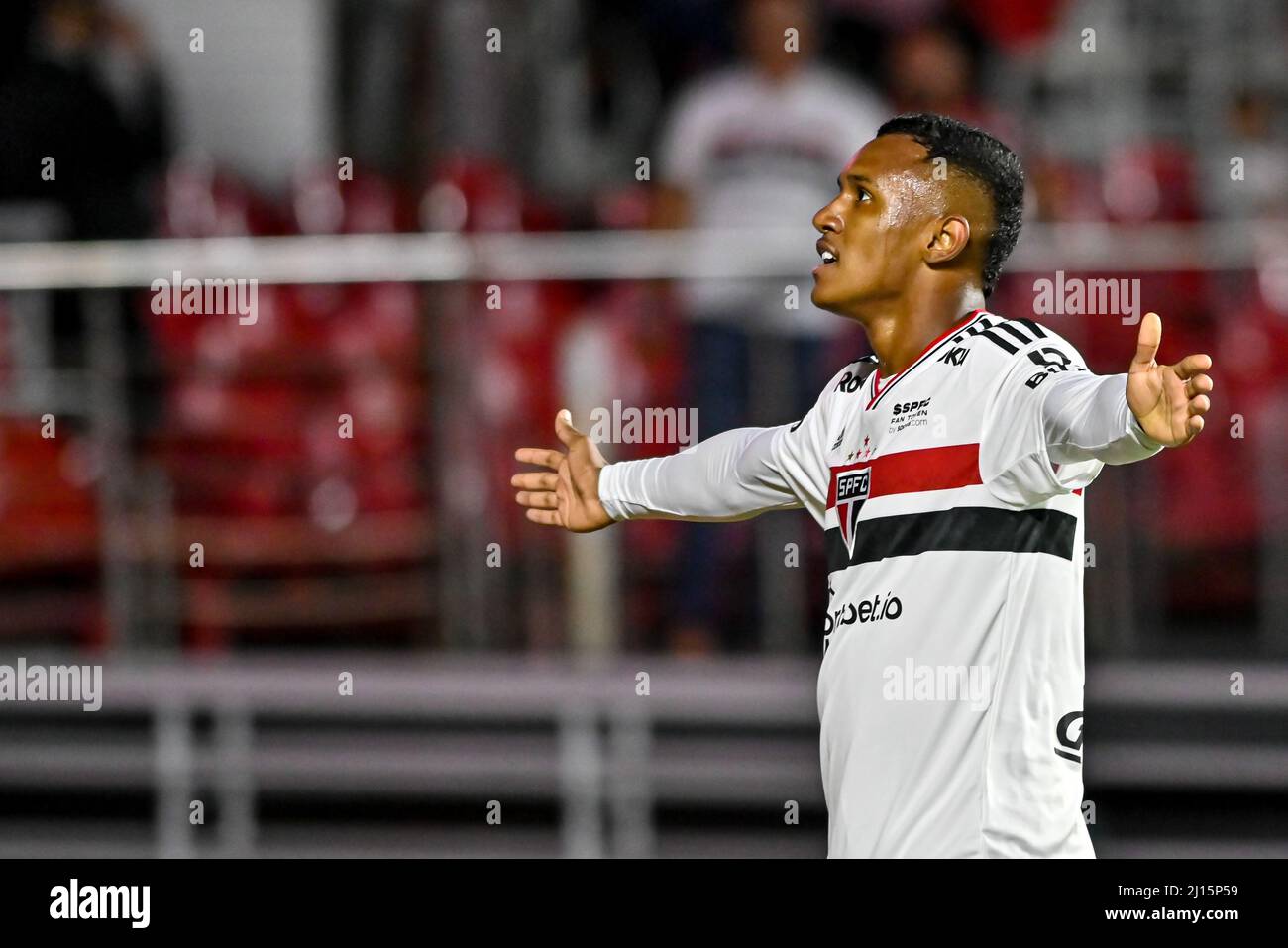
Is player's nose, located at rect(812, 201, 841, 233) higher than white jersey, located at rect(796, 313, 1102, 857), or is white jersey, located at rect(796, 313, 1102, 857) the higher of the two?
player's nose, located at rect(812, 201, 841, 233)

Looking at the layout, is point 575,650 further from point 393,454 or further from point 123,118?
point 123,118

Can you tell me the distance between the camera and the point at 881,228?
2828 millimetres

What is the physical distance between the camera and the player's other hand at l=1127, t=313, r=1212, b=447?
2361 millimetres

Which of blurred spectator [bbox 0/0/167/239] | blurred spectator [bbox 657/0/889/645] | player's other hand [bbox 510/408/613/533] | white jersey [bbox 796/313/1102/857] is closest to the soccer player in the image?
white jersey [bbox 796/313/1102/857]

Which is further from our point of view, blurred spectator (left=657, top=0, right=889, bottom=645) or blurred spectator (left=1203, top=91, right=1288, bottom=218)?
blurred spectator (left=1203, top=91, right=1288, bottom=218)

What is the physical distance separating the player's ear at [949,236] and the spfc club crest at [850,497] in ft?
1.16

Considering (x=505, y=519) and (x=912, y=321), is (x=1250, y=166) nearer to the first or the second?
(x=505, y=519)

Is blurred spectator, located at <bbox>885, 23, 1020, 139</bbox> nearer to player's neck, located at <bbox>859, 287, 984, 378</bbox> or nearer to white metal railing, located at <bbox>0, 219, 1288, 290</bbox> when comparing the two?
white metal railing, located at <bbox>0, 219, 1288, 290</bbox>

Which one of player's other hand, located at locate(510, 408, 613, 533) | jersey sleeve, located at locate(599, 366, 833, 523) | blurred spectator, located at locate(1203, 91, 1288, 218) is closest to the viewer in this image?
jersey sleeve, located at locate(599, 366, 833, 523)

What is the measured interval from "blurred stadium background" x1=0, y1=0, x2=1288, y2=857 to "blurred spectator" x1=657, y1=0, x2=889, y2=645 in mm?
11

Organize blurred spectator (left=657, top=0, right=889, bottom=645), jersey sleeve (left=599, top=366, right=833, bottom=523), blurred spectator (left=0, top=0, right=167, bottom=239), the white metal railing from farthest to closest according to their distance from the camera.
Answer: blurred spectator (left=0, top=0, right=167, bottom=239)
blurred spectator (left=657, top=0, right=889, bottom=645)
the white metal railing
jersey sleeve (left=599, top=366, right=833, bottom=523)

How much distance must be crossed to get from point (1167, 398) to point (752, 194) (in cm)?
349

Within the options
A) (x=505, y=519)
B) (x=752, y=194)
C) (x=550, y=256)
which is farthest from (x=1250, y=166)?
(x=505, y=519)
